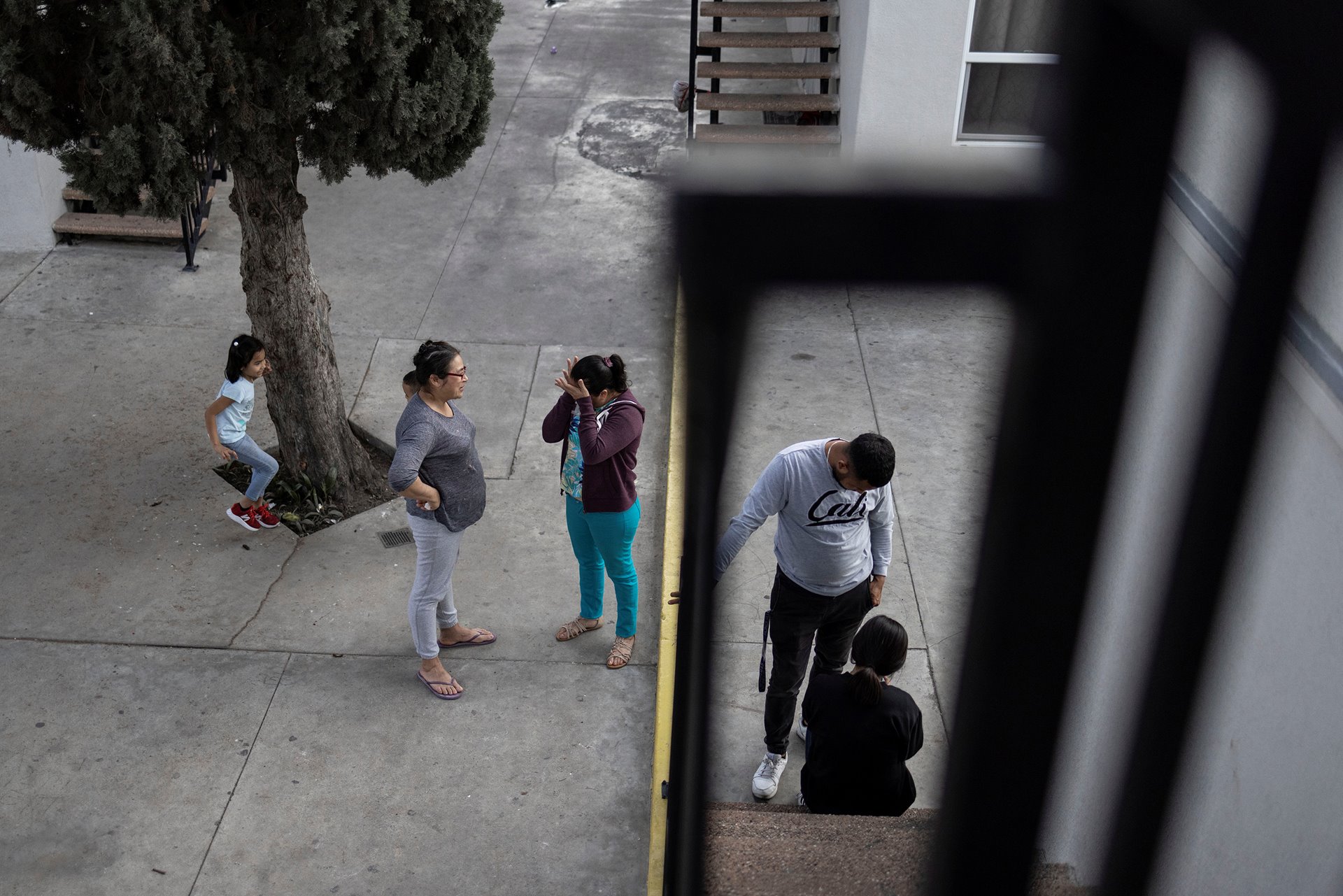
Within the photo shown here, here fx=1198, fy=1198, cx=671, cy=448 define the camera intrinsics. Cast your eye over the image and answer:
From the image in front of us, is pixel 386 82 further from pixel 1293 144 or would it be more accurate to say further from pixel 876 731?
pixel 1293 144

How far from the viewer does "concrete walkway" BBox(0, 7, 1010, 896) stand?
4.88m

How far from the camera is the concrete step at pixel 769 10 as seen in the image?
414 inches

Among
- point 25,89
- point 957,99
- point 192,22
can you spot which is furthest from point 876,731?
point 957,99

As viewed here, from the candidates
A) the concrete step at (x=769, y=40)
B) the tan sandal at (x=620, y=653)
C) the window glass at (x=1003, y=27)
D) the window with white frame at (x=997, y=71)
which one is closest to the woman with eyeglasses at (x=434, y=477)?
the tan sandal at (x=620, y=653)

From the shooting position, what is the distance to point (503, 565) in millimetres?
6504

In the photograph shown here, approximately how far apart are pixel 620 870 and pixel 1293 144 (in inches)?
180

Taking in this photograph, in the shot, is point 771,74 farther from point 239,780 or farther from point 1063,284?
point 1063,284

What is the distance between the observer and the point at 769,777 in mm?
5086

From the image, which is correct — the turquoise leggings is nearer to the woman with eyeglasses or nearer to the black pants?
the woman with eyeglasses

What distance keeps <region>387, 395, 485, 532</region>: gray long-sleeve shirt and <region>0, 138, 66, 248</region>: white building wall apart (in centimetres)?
611

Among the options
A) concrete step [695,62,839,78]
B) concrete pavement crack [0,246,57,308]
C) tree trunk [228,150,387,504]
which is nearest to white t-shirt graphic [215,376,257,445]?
tree trunk [228,150,387,504]

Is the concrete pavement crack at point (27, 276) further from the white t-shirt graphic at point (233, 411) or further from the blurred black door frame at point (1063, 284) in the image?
the blurred black door frame at point (1063, 284)

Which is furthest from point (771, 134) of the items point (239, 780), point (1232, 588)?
point (1232, 588)

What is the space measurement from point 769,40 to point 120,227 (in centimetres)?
575
